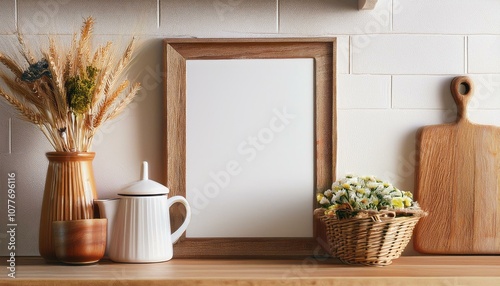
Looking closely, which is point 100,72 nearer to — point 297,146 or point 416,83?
point 297,146

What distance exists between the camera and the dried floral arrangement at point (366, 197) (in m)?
1.27

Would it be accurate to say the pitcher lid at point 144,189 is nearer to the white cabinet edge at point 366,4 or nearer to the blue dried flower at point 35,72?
the blue dried flower at point 35,72

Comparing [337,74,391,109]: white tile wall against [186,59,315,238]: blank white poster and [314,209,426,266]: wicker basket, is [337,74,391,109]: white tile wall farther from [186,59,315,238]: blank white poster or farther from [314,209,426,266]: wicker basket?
[314,209,426,266]: wicker basket

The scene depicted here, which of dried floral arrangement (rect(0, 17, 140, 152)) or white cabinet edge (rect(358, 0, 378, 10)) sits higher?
white cabinet edge (rect(358, 0, 378, 10))

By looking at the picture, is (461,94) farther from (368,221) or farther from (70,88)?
(70,88)

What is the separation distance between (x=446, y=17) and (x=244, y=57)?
0.53 meters

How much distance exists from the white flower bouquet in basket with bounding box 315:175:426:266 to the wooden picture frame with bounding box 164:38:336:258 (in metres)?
0.14

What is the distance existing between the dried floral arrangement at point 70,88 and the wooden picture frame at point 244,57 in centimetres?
12

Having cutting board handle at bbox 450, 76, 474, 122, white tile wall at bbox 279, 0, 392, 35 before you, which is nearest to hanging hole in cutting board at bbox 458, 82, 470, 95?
cutting board handle at bbox 450, 76, 474, 122

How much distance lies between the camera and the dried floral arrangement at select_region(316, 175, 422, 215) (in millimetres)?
1269

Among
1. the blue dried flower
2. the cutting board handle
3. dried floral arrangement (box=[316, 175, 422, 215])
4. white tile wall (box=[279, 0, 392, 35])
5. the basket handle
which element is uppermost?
white tile wall (box=[279, 0, 392, 35])

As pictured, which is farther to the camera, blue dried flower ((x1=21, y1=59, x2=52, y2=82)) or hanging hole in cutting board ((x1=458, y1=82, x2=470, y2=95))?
hanging hole in cutting board ((x1=458, y1=82, x2=470, y2=95))

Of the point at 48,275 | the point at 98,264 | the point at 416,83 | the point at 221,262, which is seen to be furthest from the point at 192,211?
the point at 416,83

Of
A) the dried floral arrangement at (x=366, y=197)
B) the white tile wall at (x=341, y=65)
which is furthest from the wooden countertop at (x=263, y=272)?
the white tile wall at (x=341, y=65)
